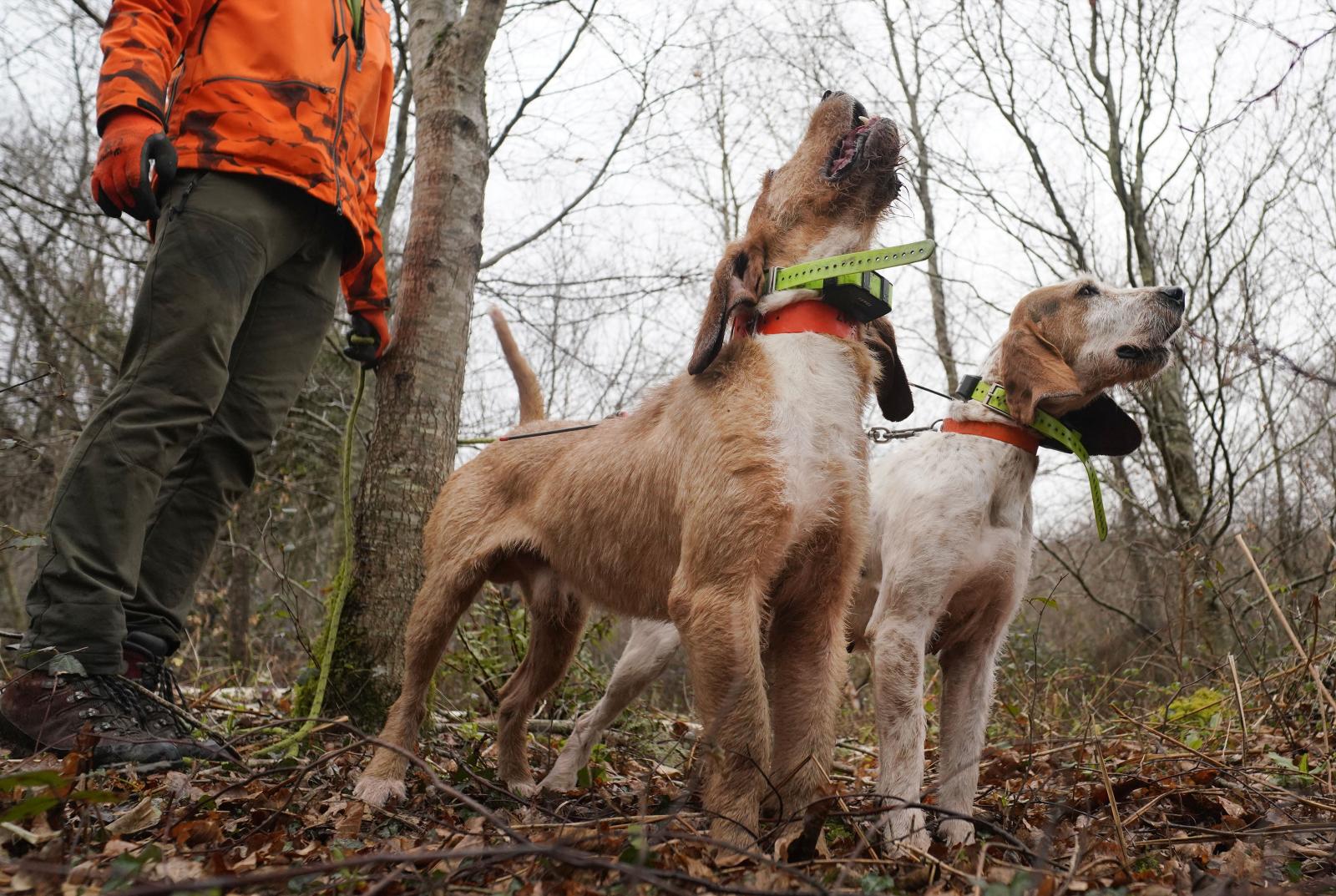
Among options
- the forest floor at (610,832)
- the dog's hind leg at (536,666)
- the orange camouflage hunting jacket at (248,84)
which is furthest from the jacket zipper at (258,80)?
the forest floor at (610,832)

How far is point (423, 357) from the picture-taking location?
14.0 feet

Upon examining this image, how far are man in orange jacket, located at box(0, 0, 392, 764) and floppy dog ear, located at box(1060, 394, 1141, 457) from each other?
118 inches

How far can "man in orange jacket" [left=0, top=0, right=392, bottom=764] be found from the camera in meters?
2.87

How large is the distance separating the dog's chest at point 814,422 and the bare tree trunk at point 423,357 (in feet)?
6.50

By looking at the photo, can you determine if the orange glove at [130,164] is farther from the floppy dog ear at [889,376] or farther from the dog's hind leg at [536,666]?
the floppy dog ear at [889,376]

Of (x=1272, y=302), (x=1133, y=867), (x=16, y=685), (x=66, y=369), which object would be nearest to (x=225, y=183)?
(x=16, y=685)

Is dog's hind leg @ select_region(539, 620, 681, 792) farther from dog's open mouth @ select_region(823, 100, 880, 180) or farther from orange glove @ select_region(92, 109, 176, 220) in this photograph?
orange glove @ select_region(92, 109, 176, 220)

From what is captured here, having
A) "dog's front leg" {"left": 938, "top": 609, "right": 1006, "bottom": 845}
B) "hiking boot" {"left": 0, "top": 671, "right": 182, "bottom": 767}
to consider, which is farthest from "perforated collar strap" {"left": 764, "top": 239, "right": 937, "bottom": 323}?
"hiking boot" {"left": 0, "top": 671, "right": 182, "bottom": 767}

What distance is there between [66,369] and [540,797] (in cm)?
994

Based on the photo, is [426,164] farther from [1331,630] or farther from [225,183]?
[1331,630]

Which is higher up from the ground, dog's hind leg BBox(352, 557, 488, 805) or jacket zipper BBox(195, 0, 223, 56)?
jacket zipper BBox(195, 0, 223, 56)

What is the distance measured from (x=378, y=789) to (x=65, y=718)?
0.96m

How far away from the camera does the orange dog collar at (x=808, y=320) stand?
115 inches

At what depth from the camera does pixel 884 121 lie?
3.09 meters
